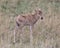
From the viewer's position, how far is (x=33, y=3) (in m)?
11.0

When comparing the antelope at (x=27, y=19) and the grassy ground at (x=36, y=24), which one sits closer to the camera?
the grassy ground at (x=36, y=24)

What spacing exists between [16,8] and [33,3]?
0.72 meters

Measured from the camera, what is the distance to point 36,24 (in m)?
9.16

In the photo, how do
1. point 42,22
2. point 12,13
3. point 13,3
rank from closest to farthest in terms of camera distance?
point 42,22 < point 12,13 < point 13,3

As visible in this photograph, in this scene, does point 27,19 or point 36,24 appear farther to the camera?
point 36,24

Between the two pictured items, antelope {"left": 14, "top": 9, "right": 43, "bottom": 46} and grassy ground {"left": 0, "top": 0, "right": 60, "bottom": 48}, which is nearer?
grassy ground {"left": 0, "top": 0, "right": 60, "bottom": 48}

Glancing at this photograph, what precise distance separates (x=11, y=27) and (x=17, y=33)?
17.0 inches

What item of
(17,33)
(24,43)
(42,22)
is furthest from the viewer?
(42,22)

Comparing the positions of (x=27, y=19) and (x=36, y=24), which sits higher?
(x=27, y=19)

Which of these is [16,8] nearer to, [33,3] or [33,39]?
[33,3]

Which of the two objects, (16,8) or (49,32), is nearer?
(49,32)

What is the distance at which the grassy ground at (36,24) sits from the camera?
8047mm

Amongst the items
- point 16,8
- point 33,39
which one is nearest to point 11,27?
point 33,39

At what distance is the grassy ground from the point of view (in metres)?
8.05
